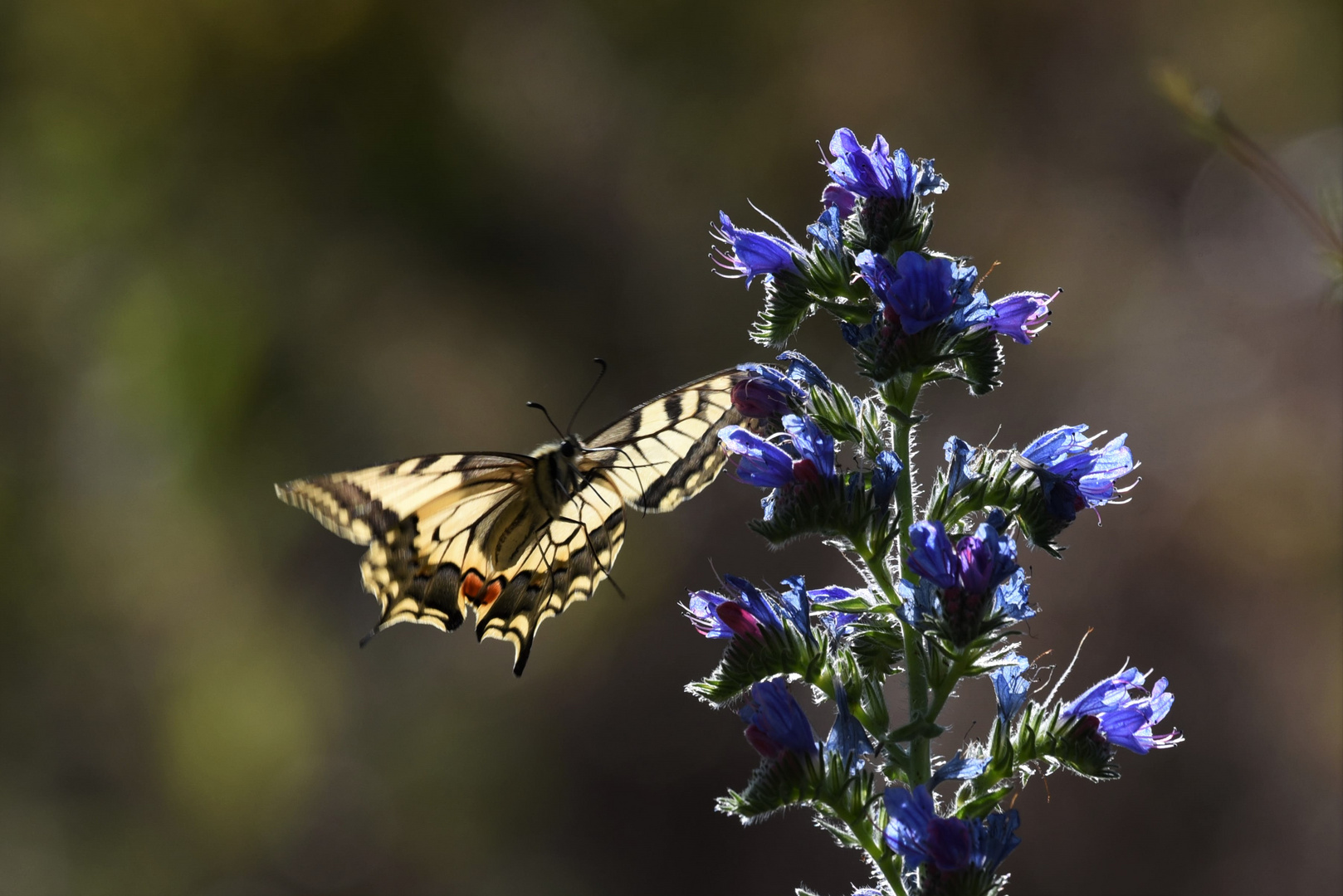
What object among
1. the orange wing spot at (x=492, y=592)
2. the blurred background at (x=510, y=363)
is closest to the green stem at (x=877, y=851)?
the orange wing spot at (x=492, y=592)

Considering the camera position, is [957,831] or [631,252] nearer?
[957,831]

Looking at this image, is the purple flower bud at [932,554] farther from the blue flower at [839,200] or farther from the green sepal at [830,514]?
the blue flower at [839,200]

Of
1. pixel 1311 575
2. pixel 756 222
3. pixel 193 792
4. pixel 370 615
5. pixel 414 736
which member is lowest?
pixel 193 792

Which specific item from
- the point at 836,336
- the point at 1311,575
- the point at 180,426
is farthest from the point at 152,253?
the point at 1311,575

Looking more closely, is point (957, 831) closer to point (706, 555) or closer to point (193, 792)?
point (706, 555)

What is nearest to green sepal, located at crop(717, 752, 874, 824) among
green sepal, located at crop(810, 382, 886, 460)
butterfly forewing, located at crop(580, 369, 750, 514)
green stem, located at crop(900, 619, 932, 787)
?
green stem, located at crop(900, 619, 932, 787)

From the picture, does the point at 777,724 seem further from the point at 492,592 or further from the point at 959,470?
the point at 492,592

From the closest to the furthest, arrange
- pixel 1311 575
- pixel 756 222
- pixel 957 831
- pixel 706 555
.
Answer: pixel 957 831, pixel 1311 575, pixel 706 555, pixel 756 222

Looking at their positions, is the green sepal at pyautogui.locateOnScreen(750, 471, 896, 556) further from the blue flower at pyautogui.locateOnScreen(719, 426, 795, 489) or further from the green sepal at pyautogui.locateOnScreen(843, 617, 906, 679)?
the green sepal at pyautogui.locateOnScreen(843, 617, 906, 679)
